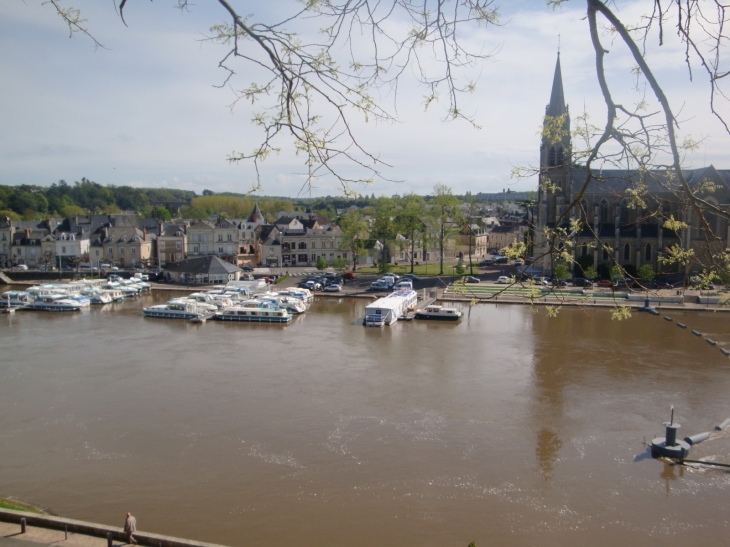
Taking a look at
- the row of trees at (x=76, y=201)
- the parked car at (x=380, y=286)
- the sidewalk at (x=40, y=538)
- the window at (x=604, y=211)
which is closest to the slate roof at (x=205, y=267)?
the parked car at (x=380, y=286)

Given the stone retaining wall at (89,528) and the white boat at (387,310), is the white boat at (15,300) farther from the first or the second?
the stone retaining wall at (89,528)

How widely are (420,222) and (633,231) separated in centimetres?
1035

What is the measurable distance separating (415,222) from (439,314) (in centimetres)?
1128

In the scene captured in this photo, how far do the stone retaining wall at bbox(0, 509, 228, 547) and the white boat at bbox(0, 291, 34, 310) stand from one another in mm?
16735

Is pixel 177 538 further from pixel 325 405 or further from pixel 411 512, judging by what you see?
pixel 325 405

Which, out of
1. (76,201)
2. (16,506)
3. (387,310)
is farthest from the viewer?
(76,201)

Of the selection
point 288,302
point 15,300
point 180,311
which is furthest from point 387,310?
point 15,300

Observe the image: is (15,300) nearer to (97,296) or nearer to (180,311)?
(97,296)

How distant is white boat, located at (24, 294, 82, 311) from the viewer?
67.6ft

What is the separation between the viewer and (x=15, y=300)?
21141mm

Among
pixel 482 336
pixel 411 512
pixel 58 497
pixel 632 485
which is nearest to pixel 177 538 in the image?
pixel 58 497

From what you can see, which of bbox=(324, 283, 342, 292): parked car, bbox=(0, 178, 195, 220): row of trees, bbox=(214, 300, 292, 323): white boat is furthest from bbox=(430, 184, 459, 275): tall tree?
bbox=(0, 178, 195, 220): row of trees

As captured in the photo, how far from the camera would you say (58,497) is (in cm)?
715

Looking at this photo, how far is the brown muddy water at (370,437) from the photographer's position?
670 centimetres
